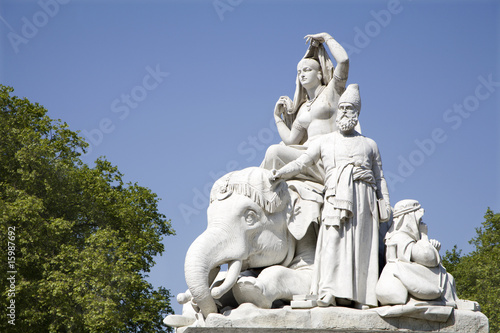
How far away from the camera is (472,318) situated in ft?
28.5

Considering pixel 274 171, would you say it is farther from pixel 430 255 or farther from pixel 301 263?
pixel 430 255

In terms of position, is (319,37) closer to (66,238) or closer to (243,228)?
(243,228)

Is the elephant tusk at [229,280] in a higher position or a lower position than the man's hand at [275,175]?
lower

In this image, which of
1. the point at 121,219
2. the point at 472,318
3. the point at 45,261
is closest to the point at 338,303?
the point at 472,318

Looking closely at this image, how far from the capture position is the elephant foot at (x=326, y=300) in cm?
853

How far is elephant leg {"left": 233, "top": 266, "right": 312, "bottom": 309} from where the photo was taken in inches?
336

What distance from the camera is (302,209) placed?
915cm

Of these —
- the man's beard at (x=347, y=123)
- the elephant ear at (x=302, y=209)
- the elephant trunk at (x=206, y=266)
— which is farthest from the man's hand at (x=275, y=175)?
the man's beard at (x=347, y=123)

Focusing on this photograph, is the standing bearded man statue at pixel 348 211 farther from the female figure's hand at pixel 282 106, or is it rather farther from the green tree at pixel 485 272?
the green tree at pixel 485 272

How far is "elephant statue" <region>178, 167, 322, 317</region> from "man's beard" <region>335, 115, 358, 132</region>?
77 cm

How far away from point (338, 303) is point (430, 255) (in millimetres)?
1083

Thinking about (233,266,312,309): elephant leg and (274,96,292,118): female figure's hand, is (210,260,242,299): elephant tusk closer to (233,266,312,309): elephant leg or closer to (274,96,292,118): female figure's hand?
(233,266,312,309): elephant leg

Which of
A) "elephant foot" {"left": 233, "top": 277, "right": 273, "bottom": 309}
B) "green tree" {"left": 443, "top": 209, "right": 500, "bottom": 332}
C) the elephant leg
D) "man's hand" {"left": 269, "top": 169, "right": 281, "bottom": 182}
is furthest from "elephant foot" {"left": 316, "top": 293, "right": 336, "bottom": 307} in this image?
"green tree" {"left": 443, "top": 209, "right": 500, "bottom": 332}

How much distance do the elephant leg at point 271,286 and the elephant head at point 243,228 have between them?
6.6 inches
